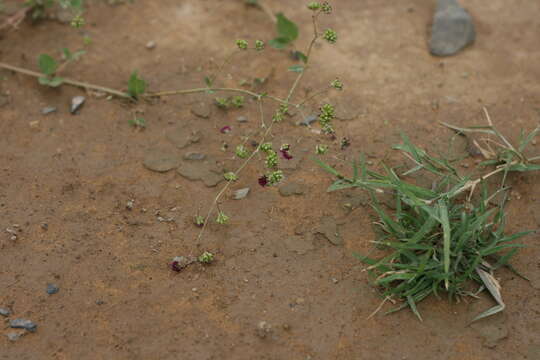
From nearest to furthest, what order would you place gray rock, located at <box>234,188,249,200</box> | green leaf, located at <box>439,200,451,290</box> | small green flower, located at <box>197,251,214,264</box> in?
1. green leaf, located at <box>439,200,451,290</box>
2. small green flower, located at <box>197,251,214,264</box>
3. gray rock, located at <box>234,188,249,200</box>

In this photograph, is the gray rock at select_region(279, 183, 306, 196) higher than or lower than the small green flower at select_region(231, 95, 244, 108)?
lower

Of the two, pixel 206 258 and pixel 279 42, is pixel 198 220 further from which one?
pixel 279 42

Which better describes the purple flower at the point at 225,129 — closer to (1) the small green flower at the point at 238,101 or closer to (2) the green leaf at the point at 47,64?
(1) the small green flower at the point at 238,101

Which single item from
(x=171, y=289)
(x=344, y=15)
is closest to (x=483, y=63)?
(x=344, y=15)

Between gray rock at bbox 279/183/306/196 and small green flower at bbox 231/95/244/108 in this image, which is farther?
small green flower at bbox 231/95/244/108

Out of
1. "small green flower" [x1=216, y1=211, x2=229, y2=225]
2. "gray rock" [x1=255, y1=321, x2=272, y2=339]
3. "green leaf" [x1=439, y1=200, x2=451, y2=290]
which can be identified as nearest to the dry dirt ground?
"gray rock" [x1=255, y1=321, x2=272, y2=339]

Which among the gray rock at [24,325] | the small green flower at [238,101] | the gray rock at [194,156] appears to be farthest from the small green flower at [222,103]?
the gray rock at [24,325]

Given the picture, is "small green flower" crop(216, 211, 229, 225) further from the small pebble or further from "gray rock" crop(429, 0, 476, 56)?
"gray rock" crop(429, 0, 476, 56)
